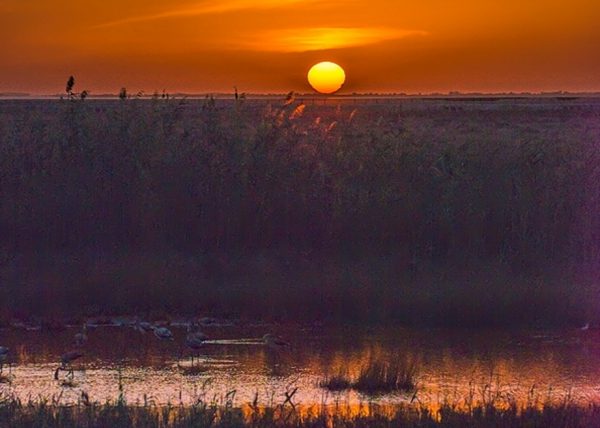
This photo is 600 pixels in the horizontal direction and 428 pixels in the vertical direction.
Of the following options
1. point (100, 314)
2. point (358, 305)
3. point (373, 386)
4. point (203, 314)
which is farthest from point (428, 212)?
point (373, 386)

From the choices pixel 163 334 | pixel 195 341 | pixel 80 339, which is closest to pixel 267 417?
pixel 195 341

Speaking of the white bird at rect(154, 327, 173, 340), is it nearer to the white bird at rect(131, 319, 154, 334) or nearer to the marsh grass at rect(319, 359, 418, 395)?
the white bird at rect(131, 319, 154, 334)

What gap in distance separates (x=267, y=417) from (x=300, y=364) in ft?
9.78

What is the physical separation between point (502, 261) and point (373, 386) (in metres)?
5.12

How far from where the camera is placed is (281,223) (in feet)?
47.0

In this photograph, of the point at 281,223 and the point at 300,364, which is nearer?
the point at 300,364

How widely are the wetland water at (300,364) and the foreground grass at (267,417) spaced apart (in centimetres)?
90

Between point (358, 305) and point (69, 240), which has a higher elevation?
point (69, 240)

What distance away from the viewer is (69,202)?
14258 millimetres

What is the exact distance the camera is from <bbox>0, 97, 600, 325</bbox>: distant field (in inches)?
515

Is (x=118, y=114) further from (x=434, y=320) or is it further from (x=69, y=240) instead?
(x=434, y=320)

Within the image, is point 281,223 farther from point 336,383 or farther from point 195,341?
point 336,383

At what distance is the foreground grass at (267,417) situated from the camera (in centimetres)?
737

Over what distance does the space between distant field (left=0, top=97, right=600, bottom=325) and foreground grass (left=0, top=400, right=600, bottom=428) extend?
15.7 ft
